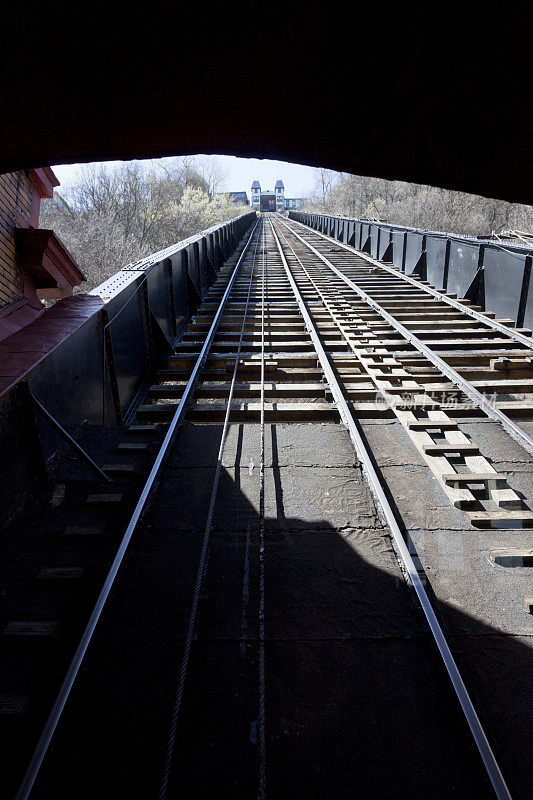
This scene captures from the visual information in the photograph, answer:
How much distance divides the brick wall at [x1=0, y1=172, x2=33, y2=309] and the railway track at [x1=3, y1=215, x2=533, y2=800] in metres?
2.91

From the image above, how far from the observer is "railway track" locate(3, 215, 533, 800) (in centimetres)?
224

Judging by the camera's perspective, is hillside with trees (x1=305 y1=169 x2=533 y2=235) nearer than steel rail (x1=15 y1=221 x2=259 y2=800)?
No

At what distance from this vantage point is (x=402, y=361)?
7.29m

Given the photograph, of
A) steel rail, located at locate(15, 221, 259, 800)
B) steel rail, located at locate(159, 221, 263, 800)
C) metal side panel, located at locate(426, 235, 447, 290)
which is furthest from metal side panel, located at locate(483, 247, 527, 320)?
steel rail, located at locate(15, 221, 259, 800)

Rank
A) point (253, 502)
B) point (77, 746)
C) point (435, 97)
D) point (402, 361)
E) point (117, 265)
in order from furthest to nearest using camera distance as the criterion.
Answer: point (117, 265) < point (402, 361) < point (253, 502) < point (77, 746) < point (435, 97)

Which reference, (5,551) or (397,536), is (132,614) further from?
(397,536)

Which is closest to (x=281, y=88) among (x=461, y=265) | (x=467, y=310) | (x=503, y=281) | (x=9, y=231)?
(x=9, y=231)

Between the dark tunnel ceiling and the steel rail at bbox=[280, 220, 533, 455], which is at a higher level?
the dark tunnel ceiling

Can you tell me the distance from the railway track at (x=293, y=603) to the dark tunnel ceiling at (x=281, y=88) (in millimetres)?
2349

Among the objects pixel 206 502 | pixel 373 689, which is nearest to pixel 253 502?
pixel 206 502

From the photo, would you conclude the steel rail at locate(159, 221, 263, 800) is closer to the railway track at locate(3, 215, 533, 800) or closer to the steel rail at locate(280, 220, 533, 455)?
the railway track at locate(3, 215, 533, 800)

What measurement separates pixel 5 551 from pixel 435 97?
3.67 metres

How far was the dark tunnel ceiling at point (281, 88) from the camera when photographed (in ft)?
4.99

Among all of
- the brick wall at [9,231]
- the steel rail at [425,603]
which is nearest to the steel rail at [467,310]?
the steel rail at [425,603]
